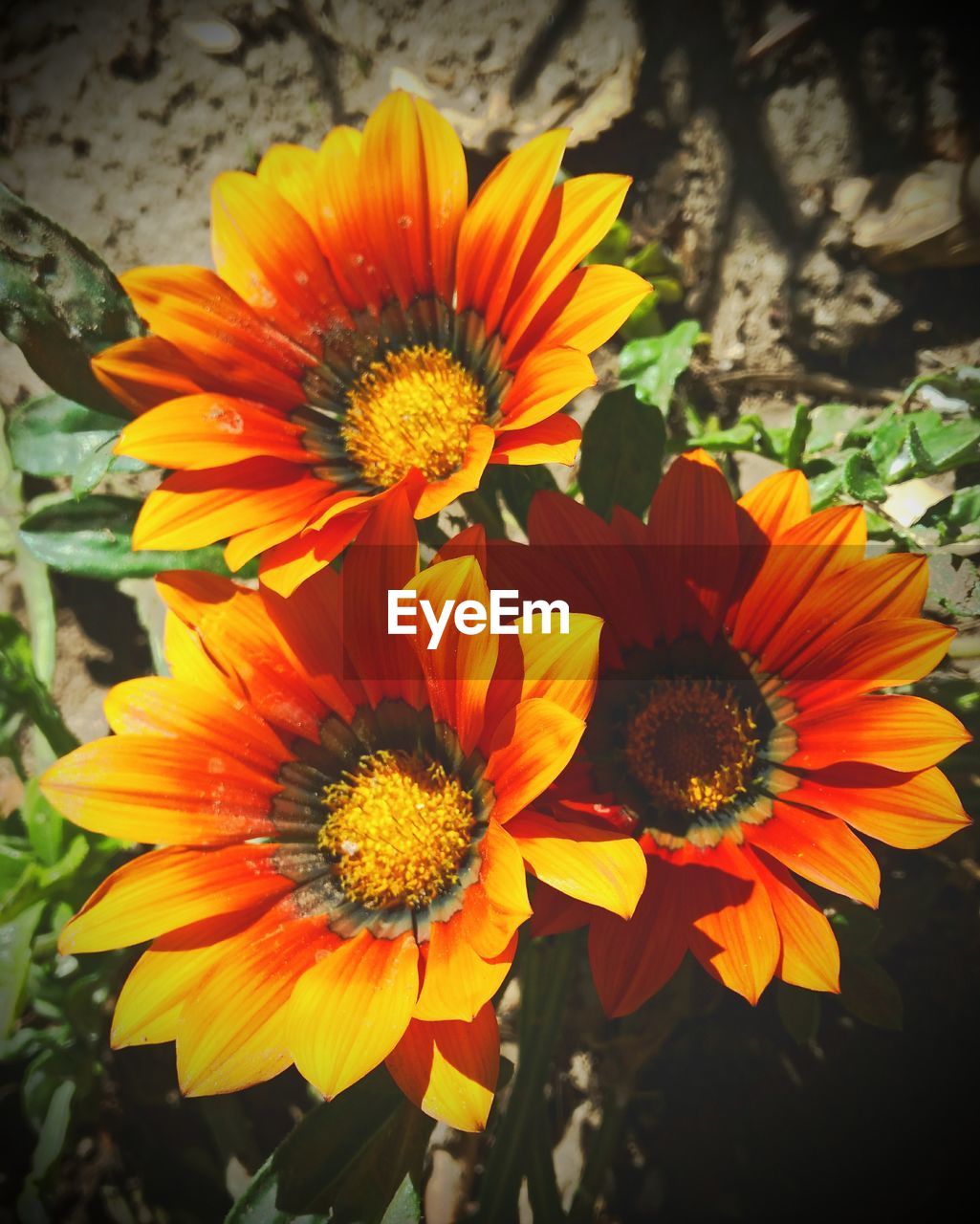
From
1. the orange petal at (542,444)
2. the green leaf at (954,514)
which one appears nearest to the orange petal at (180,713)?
the orange petal at (542,444)

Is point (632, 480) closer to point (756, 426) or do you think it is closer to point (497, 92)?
point (756, 426)

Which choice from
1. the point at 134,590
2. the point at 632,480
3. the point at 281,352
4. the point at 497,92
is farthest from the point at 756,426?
the point at 134,590

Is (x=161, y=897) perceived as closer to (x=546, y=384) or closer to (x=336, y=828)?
(x=336, y=828)

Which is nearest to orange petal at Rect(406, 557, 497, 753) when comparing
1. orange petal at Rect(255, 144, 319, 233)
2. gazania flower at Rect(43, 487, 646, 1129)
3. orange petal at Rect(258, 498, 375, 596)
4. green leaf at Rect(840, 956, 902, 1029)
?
gazania flower at Rect(43, 487, 646, 1129)

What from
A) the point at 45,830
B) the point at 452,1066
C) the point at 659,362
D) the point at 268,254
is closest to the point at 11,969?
the point at 45,830

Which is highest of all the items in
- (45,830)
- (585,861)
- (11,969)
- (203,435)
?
(203,435)

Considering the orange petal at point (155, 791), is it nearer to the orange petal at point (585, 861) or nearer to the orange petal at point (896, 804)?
the orange petal at point (585, 861)
